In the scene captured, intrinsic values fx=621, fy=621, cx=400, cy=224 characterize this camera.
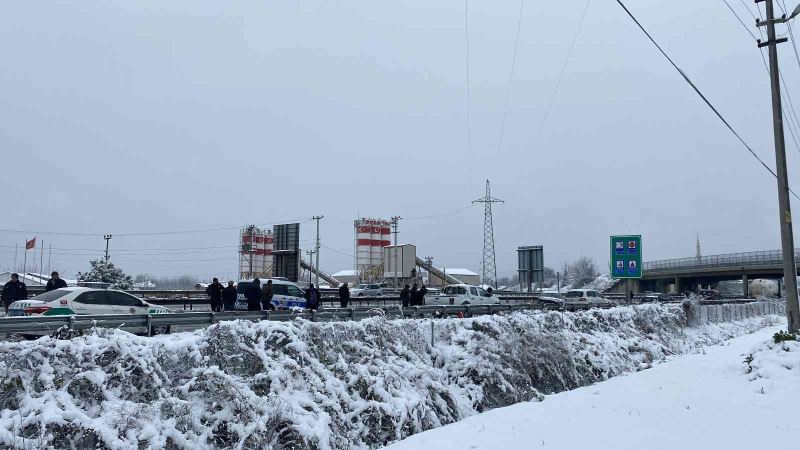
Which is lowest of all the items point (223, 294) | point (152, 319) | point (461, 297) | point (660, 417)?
point (660, 417)

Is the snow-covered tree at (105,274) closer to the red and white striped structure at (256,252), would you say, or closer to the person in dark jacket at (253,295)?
the person in dark jacket at (253,295)

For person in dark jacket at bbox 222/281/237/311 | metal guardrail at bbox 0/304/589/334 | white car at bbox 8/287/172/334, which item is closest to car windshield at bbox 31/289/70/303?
white car at bbox 8/287/172/334

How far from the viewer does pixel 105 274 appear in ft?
141

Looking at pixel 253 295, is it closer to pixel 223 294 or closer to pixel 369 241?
pixel 223 294

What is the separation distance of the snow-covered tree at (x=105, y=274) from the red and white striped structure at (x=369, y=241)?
1824 inches

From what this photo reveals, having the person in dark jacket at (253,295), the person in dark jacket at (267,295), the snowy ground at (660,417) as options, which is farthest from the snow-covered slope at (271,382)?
the person in dark jacket at (267,295)

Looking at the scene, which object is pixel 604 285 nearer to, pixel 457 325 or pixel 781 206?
pixel 781 206

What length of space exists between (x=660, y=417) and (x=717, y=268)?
79.1 meters

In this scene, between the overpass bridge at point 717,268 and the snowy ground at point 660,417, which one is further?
the overpass bridge at point 717,268

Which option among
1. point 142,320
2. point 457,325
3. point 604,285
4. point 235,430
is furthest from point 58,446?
point 604,285

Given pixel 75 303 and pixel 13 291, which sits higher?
pixel 13 291

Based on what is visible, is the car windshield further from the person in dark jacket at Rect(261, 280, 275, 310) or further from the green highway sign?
the green highway sign

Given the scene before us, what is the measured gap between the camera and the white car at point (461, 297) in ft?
112

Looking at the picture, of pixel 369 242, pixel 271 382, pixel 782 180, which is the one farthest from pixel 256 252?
pixel 271 382
